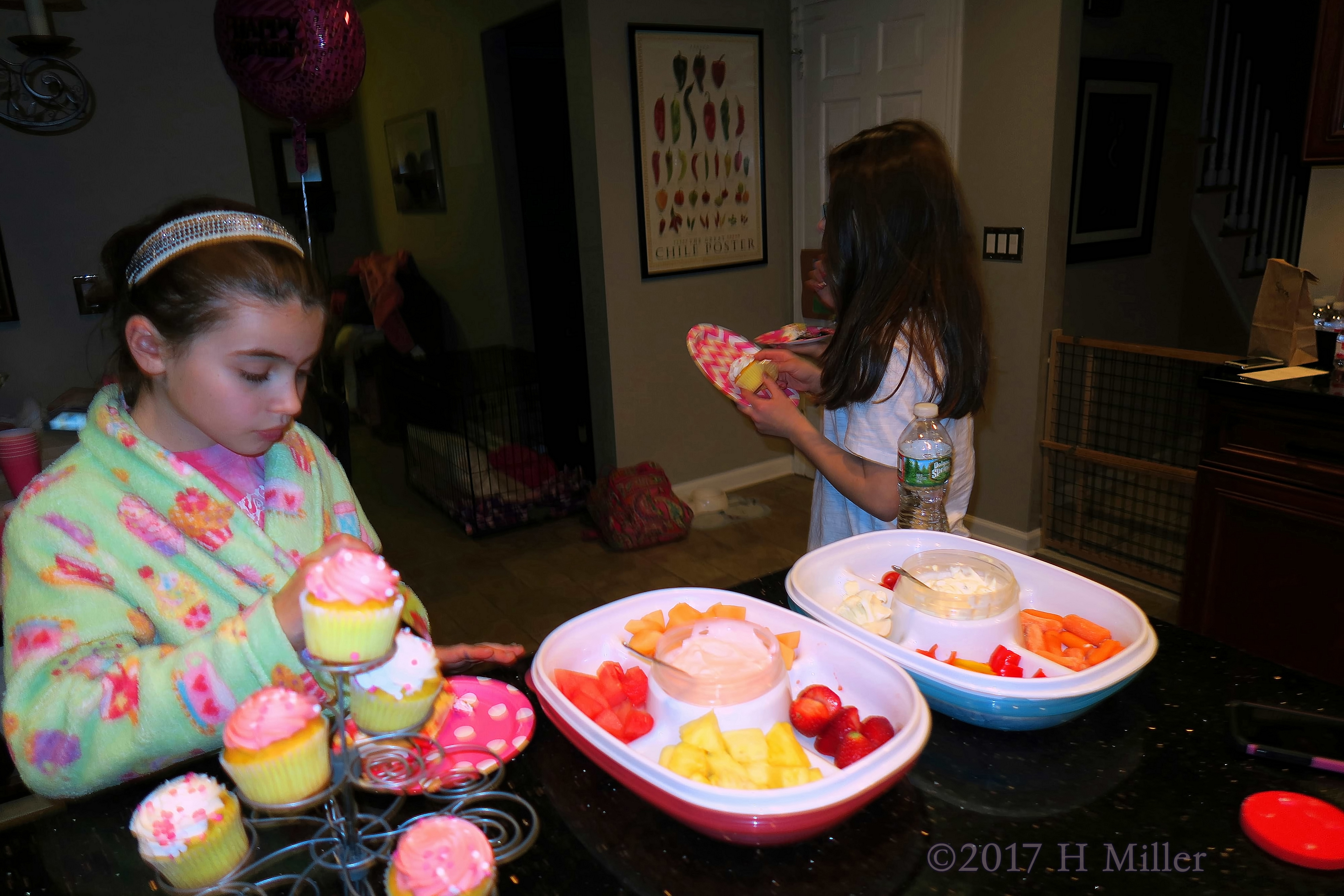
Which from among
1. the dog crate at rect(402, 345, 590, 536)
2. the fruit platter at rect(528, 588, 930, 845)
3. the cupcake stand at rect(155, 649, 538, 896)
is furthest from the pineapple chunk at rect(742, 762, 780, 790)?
the dog crate at rect(402, 345, 590, 536)

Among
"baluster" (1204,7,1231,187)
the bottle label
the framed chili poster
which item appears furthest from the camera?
"baluster" (1204,7,1231,187)

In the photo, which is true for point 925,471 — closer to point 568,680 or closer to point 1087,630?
point 1087,630

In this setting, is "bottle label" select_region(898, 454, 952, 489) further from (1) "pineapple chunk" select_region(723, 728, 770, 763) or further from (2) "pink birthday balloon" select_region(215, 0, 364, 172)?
(2) "pink birthday balloon" select_region(215, 0, 364, 172)

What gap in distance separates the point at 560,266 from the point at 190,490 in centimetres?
346

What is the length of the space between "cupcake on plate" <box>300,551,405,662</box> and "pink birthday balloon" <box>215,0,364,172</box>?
2.17m

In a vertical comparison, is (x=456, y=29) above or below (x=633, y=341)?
above

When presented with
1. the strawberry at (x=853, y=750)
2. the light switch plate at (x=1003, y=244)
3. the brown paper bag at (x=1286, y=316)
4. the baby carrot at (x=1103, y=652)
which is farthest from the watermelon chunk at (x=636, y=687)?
the light switch plate at (x=1003, y=244)

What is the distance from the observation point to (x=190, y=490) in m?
1.05

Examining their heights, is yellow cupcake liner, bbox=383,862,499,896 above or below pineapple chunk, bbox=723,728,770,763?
above

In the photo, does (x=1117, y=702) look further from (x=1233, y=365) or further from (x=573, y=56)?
(x=573, y=56)

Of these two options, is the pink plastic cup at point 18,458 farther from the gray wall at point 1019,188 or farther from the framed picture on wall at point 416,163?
the framed picture on wall at point 416,163

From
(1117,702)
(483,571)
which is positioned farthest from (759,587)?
(483,571)

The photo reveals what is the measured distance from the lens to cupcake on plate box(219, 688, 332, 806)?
652 millimetres

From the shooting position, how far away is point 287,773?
662 millimetres
